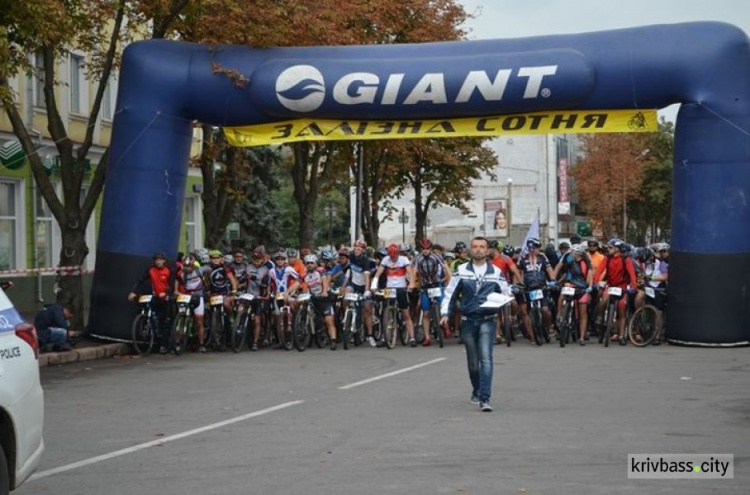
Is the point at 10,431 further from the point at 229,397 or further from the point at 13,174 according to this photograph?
the point at 13,174

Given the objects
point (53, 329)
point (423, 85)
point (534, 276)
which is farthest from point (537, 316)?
point (53, 329)

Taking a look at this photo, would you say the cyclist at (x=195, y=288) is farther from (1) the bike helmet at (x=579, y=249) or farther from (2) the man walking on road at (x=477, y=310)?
(2) the man walking on road at (x=477, y=310)

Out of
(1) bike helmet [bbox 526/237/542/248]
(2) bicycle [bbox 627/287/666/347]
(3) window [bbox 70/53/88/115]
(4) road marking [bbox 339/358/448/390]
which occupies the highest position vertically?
(3) window [bbox 70/53/88/115]

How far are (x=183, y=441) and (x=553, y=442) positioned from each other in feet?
10.2

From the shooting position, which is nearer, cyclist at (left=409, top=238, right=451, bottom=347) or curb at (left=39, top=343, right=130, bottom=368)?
curb at (left=39, top=343, right=130, bottom=368)

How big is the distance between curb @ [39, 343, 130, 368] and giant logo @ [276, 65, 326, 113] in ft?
16.4

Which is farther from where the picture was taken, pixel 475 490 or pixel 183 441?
pixel 183 441

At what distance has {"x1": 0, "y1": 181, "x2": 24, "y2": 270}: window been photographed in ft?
100

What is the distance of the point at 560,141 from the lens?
10281 cm

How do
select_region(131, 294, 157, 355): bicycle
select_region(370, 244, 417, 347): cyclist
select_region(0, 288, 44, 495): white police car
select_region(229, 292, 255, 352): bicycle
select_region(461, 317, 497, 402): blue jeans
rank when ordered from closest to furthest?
select_region(0, 288, 44, 495): white police car < select_region(461, 317, 497, 402): blue jeans < select_region(131, 294, 157, 355): bicycle < select_region(229, 292, 255, 352): bicycle < select_region(370, 244, 417, 347): cyclist

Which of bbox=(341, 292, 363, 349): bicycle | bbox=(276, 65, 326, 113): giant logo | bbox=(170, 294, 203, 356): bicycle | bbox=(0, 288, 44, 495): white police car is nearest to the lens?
bbox=(0, 288, 44, 495): white police car

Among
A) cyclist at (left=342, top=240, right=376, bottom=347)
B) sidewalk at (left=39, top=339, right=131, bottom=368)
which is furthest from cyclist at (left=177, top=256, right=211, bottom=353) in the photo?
cyclist at (left=342, top=240, right=376, bottom=347)

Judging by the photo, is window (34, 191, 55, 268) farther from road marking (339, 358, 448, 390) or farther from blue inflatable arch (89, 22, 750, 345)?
road marking (339, 358, 448, 390)

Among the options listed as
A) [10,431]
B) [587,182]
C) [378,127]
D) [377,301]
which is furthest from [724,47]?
[587,182]
